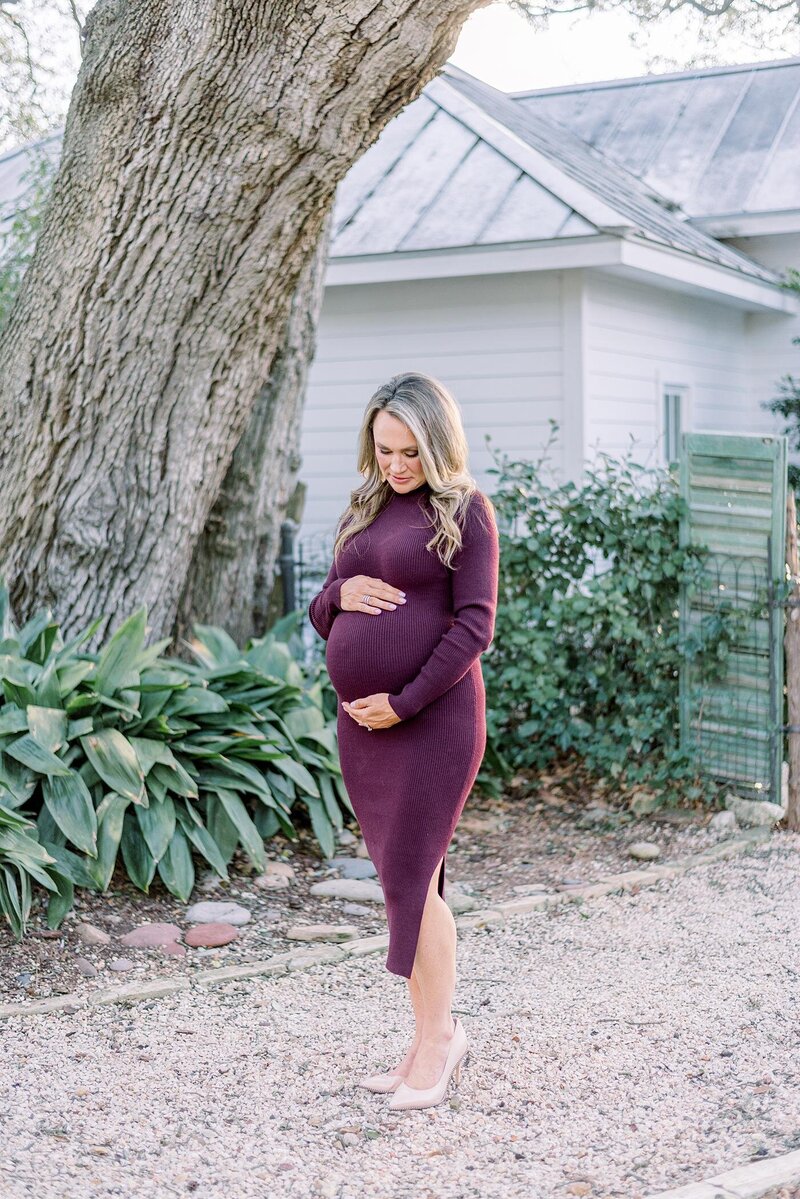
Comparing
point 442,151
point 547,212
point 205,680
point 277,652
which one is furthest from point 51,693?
point 442,151

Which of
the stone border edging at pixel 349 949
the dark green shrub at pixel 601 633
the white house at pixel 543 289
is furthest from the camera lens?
the white house at pixel 543 289

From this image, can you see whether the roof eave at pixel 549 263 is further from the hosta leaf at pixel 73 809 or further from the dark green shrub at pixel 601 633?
the hosta leaf at pixel 73 809

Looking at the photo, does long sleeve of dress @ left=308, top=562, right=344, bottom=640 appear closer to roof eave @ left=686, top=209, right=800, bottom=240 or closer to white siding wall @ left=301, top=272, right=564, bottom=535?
white siding wall @ left=301, top=272, right=564, bottom=535

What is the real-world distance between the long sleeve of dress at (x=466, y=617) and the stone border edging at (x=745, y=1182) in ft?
4.21

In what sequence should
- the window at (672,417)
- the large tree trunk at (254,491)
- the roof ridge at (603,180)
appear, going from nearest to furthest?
1. the large tree trunk at (254,491)
2. the roof ridge at (603,180)
3. the window at (672,417)

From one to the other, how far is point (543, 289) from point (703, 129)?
524 centimetres

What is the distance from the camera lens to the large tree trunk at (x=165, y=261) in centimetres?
512

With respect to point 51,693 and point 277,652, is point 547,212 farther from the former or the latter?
point 51,693

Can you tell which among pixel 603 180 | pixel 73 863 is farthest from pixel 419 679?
pixel 603 180

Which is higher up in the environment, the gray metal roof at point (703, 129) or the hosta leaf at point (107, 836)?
the gray metal roof at point (703, 129)

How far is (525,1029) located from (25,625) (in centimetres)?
325

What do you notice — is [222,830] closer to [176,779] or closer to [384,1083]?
[176,779]

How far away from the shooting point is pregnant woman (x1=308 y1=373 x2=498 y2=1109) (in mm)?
3359

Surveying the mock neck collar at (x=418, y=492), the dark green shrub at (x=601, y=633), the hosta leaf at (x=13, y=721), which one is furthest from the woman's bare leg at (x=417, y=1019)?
the dark green shrub at (x=601, y=633)
